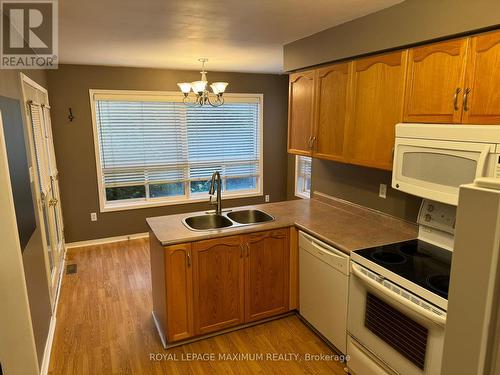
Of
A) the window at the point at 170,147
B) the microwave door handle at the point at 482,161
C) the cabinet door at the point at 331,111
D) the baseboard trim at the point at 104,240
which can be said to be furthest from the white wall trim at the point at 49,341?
the microwave door handle at the point at 482,161

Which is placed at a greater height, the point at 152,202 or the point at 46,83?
the point at 46,83

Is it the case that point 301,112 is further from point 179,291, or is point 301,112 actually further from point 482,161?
point 179,291

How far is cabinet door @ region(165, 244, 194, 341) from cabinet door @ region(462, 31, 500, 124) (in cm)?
192

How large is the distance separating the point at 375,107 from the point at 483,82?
29.2 inches

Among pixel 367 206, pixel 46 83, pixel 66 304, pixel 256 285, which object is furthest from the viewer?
pixel 46 83

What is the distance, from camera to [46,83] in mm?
4180

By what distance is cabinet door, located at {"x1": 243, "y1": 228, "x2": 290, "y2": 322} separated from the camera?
2717mm

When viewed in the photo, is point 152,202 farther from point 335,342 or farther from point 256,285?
point 335,342

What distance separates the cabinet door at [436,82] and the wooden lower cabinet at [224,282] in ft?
4.35

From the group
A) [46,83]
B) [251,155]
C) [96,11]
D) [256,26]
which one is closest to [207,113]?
[251,155]

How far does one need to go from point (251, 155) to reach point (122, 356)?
3.80m

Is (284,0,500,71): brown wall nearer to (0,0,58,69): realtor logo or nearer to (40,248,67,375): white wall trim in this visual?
(0,0,58,69): realtor logo

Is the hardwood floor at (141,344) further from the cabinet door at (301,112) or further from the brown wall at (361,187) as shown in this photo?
the cabinet door at (301,112)

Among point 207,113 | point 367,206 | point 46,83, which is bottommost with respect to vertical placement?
point 367,206
